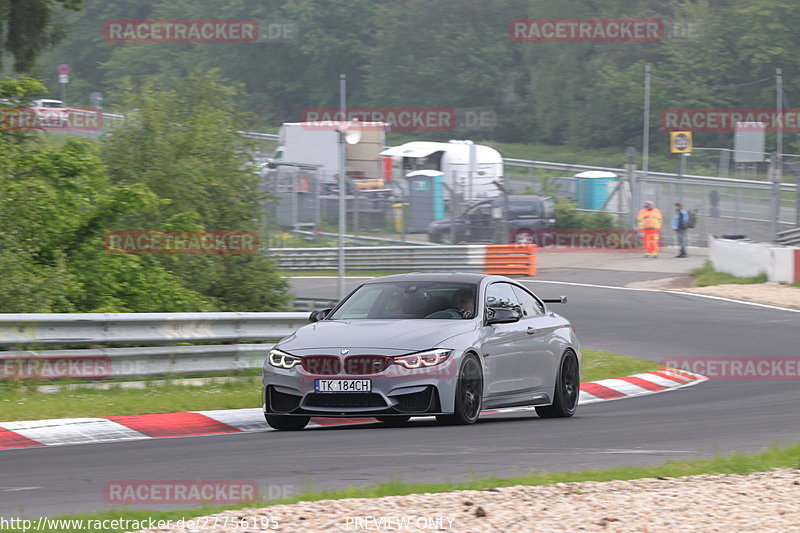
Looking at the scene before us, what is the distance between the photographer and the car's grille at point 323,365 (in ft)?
35.7

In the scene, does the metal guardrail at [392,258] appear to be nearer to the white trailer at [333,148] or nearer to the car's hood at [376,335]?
the white trailer at [333,148]

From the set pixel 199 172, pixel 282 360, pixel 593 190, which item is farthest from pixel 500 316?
pixel 593 190

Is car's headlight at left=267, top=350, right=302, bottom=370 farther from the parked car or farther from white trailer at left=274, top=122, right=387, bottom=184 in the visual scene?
white trailer at left=274, top=122, right=387, bottom=184

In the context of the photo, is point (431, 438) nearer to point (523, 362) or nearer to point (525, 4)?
point (523, 362)

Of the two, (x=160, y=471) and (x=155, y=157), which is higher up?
(x=155, y=157)

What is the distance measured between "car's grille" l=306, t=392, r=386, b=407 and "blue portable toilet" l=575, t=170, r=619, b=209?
37489 mm

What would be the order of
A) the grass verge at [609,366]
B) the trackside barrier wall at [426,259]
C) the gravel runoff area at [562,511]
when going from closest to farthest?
the gravel runoff area at [562,511] → the grass verge at [609,366] → the trackside barrier wall at [426,259]

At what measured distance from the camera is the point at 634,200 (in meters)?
45.5

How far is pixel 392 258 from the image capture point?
3744cm

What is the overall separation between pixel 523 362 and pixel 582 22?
7663 centimetres

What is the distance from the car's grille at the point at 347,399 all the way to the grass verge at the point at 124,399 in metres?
2.10

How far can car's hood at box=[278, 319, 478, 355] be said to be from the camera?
35.9ft

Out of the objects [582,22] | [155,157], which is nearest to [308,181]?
[155,157]

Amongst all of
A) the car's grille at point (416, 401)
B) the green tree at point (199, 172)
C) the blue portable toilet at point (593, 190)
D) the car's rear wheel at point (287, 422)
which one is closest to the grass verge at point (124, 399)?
the car's rear wheel at point (287, 422)
